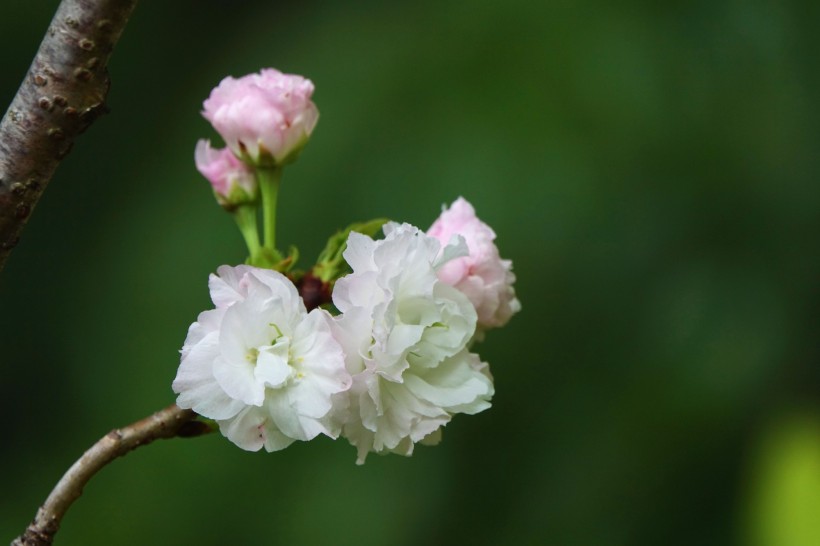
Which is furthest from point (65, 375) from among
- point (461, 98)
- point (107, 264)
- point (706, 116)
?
point (706, 116)

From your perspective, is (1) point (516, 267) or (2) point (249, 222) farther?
(1) point (516, 267)

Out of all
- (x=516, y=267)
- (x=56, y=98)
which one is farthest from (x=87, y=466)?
(x=516, y=267)

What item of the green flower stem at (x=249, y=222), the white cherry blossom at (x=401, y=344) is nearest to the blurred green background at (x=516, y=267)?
the green flower stem at (x=249, y=222)

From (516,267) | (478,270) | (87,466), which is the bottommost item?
(87,466)

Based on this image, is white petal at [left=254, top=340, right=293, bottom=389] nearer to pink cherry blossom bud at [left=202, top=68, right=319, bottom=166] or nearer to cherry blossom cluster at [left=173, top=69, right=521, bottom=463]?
cherry blossom cluster at [left=173, top=69, right=521, bottom=463]

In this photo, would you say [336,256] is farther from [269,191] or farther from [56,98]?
[56,98]
